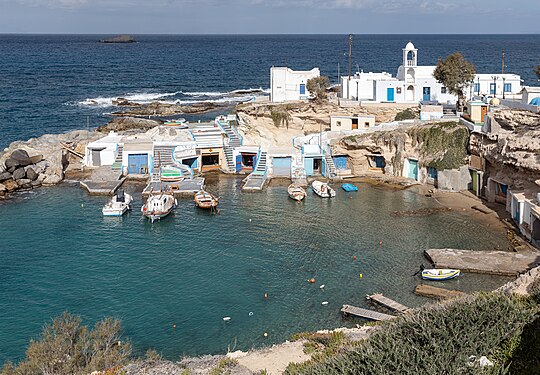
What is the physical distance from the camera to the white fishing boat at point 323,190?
50281 millimetres

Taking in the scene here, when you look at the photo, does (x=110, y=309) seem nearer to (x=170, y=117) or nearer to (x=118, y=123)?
Answer: (x=118, y=123)

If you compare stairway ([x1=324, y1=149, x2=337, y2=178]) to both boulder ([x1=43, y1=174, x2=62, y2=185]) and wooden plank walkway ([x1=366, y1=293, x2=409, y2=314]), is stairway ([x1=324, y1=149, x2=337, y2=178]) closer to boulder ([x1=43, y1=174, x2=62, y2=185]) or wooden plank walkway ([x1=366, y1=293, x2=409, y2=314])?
wooden plank walkway ([x1=366, y1=293, x2=409, y2=314])

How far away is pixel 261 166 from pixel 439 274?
26.5 metres

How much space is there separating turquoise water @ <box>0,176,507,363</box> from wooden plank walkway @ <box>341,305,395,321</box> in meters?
0.58

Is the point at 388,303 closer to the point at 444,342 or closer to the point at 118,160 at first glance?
the point at 444,342

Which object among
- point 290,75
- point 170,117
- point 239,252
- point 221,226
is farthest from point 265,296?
point 170,117

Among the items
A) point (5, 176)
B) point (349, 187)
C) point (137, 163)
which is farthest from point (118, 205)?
point (349, 187)

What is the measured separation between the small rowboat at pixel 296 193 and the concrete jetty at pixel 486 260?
47.2 ft

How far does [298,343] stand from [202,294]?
983cm

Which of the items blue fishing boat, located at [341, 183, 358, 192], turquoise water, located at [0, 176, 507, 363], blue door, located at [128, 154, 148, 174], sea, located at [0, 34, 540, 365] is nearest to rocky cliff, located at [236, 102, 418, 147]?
sea, located at [0, 34, 540, 365]

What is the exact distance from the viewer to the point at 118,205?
153 feet

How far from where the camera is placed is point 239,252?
38875 mm

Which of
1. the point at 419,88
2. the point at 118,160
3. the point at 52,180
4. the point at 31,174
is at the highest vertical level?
the point at 419,88

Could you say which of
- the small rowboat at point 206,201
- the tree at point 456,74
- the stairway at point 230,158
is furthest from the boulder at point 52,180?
the tree at point 456,74
